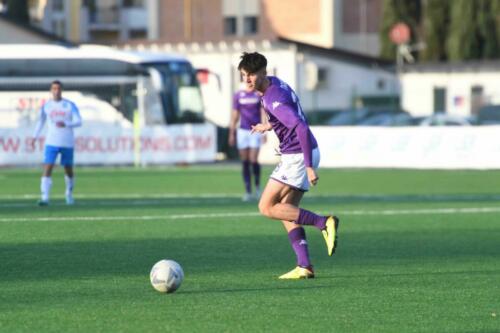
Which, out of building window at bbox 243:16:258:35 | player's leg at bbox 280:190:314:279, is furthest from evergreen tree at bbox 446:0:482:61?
player's leg at bbox 280:190:314:279

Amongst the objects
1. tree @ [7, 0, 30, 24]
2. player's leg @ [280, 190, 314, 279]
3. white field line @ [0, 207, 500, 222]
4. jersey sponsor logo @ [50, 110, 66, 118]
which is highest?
tree @ [7, 0, 30, 24]

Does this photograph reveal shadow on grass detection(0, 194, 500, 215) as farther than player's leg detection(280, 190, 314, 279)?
Yes

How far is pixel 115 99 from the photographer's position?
4362 cm

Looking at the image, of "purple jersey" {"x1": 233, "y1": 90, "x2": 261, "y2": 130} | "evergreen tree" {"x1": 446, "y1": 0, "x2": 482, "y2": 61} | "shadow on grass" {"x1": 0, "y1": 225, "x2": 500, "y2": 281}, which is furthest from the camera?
"evergreen tree" {"x1": 446, "y1": 0, "x2": 482, "y2": 61}

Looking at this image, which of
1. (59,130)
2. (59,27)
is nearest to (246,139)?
(59,130)

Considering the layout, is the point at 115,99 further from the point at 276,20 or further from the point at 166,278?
the point at 276,20

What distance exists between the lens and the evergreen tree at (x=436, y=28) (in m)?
71.4

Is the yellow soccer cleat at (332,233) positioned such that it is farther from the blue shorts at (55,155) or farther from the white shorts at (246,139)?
the white shorts at (246,139)

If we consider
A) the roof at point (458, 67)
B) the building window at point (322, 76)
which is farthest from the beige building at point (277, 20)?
the building window at point (322, 76)

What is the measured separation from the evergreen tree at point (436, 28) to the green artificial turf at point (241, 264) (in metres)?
45.7

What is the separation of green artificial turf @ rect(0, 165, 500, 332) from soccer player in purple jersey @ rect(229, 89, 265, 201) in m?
1.02

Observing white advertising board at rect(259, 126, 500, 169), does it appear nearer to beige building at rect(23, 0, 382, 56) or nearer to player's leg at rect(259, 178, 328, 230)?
player's leg at rect(259, 178, 328, 230)

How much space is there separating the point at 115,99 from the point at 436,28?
105 ft

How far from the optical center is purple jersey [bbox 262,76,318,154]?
12328 mm
